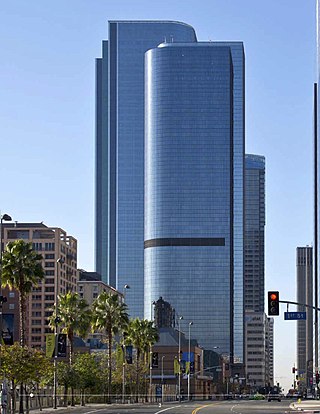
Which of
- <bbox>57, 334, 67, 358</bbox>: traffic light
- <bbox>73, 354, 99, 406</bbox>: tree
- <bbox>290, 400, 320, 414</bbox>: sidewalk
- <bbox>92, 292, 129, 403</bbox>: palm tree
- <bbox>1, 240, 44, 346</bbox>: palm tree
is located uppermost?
<bbox>1, 240, 44, 346</bbox>: palm tree

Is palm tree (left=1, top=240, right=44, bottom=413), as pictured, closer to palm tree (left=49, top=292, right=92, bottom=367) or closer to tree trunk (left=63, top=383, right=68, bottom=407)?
tree trunk (left=63, top=383, right=68, bottom=407)

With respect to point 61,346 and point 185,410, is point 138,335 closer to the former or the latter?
point 185,410

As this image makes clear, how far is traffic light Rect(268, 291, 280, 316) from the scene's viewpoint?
62.4 metres

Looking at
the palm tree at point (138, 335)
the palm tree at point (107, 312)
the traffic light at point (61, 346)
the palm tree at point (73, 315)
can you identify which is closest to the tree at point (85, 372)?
the palm tree at point (107, 312)

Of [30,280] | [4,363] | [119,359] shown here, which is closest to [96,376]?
[119,359]

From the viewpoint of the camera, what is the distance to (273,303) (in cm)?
6244

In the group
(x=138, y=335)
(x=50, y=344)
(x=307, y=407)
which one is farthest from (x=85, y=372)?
(x=50, y=344)

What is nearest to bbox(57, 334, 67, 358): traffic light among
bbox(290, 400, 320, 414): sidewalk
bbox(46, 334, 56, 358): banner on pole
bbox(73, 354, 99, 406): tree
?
bbox(46, 334, 56, 358): banner on pole

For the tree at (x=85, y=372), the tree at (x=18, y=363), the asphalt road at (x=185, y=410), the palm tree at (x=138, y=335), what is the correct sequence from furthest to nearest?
1. the palm tree at (x=138, y=335)
2. the tree at (x=85, y=372)
3. the asphalt road at (x=185, y=410)
4. the tree at (x=18, y=363)

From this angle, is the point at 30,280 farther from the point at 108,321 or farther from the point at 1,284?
the point at 108,321

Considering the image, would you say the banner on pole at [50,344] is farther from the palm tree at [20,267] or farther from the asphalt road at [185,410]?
the asphalt road at [185,410]

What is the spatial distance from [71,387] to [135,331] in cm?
3535

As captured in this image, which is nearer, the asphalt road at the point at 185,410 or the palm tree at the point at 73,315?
the asphalt road at the point at 185,410

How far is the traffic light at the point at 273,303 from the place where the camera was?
62375 mm
